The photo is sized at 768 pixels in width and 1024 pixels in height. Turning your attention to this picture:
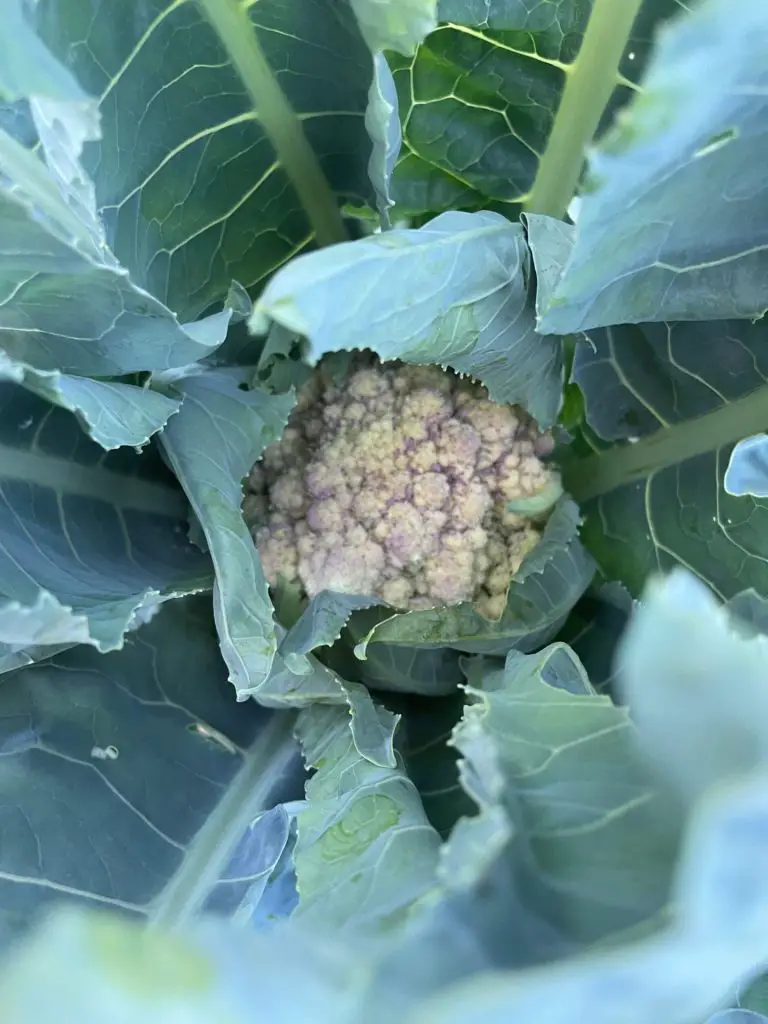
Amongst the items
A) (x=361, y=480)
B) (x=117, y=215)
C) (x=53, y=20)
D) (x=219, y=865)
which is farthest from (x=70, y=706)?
(x=53, y=20)

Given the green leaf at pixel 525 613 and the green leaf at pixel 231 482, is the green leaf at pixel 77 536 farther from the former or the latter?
the green leaf at pixel 525 613

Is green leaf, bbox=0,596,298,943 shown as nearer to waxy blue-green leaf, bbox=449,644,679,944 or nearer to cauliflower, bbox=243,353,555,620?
cauliflower, bbox=243,353,555,620

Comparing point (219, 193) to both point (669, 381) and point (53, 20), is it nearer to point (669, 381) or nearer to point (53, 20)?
point (53, 20)

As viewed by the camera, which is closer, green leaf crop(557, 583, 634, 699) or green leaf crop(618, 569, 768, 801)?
green leaf crop(618, 569, 768, 801)

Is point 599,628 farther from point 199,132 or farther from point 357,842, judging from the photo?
point 199,132

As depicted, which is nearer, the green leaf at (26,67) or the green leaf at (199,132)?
the green leaf at (26,67)

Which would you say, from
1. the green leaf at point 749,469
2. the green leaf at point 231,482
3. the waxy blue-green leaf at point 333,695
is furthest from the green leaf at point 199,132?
the green leaf at point 749,469

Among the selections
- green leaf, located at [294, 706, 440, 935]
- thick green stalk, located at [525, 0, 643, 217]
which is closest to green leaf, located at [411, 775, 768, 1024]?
green leaf, located at [294, 706, 440, 935]

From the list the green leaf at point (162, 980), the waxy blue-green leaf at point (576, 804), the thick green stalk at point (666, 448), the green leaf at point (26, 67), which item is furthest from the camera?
the thick green stalk at point (666, 448)
